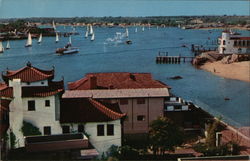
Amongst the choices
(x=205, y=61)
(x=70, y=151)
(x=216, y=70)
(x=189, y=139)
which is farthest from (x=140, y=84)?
(x=205, y=61)

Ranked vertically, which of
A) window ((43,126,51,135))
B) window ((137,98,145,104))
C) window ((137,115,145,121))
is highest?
window ((137,98,145,104))

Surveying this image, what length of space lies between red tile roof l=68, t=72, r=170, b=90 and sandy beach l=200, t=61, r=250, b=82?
1129 centimetres

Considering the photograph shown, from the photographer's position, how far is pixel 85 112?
816cm

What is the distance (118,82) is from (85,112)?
10.7 ft

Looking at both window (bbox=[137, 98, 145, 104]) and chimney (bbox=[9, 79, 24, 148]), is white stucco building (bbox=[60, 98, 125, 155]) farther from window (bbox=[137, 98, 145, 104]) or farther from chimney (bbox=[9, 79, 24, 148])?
window (bbox=[137, 98, 145, 104])

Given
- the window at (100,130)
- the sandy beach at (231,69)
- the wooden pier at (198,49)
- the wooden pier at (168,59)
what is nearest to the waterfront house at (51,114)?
the window at (100,130)

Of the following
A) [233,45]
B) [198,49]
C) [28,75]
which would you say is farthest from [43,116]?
[198,49]

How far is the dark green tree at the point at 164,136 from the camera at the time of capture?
801 cm

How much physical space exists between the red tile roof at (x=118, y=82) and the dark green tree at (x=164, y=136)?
9.19 feet

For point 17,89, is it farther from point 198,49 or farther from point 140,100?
point 198,49

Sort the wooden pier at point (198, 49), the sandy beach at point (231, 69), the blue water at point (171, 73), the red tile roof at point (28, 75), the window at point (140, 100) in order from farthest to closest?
the wooden pier at point (198, 49) < the sandy beach at point (231, 69) < the blue water at point (171, 73) < the window at point (140, 100) < the red tile roof at point (28, 75)

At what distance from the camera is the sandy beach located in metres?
23.1

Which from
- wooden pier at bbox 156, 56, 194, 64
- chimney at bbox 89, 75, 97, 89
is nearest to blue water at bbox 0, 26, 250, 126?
wooden pier at bbox 156, 56, 194, 64

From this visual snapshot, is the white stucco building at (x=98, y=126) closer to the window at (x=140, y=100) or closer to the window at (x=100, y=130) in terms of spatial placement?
the window at (x=100, y=130)
